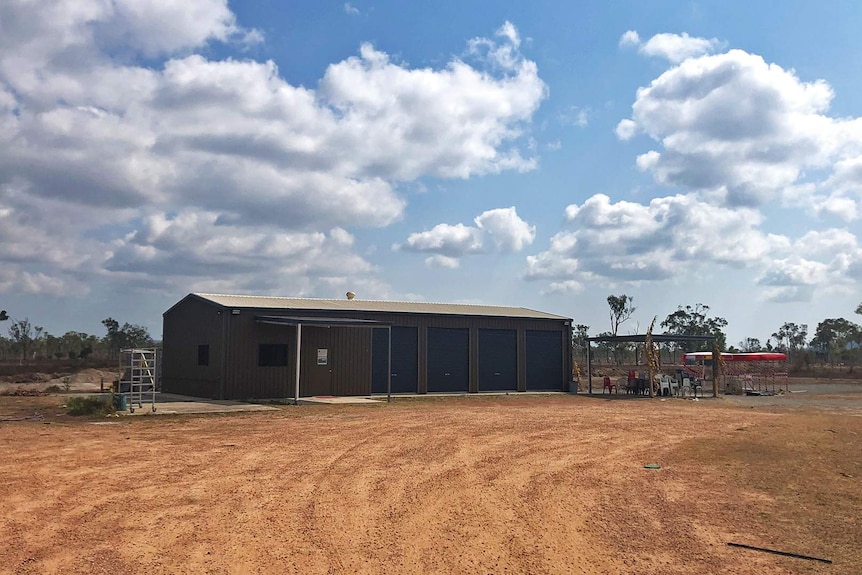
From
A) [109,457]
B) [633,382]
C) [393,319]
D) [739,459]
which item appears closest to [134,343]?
[393,319]

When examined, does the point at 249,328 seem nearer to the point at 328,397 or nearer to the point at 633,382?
the point at 328,397

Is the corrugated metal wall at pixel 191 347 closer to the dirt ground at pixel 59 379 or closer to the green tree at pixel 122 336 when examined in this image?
the dirt ground at pixel 59 379

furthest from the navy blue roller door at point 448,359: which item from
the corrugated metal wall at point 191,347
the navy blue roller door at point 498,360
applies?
the corrugated metal wall at point 191,347

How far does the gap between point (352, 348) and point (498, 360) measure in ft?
25.0

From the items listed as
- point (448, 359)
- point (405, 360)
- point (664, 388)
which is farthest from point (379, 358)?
point (664, 388)

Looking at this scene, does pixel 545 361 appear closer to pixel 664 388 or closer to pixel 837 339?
pixel 664 388

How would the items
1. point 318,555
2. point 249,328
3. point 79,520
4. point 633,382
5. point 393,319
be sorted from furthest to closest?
point 633,382
point 393,319
point 249,328
point 79,520
point 318,555

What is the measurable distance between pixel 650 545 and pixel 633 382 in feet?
87.2

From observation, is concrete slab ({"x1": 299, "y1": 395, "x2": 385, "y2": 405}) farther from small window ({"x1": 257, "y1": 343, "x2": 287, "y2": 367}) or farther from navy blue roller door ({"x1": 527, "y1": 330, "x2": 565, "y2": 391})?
navy blue roller door ({"x1": 527, "y1": 330, "x2": 565, "y2": 391})

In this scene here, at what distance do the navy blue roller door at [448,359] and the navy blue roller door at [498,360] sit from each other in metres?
0.82

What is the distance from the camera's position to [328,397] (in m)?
26.8

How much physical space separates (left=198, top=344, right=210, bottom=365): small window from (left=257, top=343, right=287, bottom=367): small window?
2.26 meters

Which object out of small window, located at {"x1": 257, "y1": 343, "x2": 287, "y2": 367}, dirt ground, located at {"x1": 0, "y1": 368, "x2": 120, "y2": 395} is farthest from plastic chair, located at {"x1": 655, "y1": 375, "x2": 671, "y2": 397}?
dirt ground, located at {"x1": 0, "y1": 368, "x2": 120, "y2": 395}

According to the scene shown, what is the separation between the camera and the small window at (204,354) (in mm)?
26641
